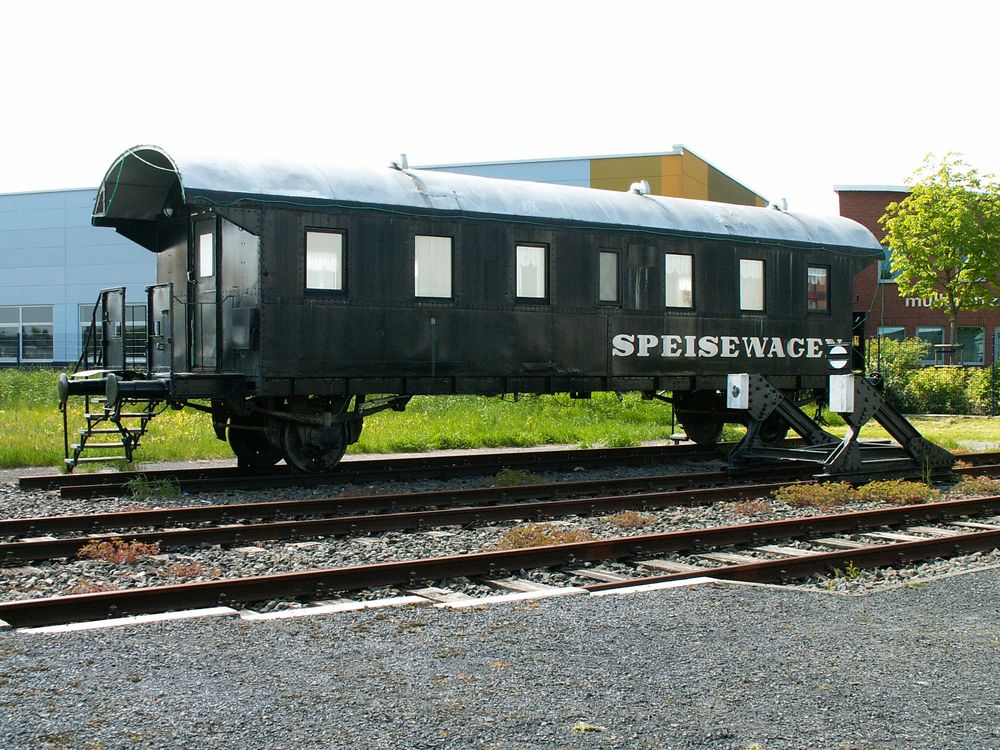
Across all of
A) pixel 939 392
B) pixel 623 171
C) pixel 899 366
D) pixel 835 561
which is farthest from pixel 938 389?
pixel 835 561

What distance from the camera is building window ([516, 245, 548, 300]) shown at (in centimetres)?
1420

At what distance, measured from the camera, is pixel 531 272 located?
14297mm

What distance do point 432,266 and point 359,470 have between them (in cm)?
282

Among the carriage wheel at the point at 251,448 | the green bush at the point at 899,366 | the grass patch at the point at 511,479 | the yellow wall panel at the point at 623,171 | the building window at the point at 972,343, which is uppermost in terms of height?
the yellow wall panel at the point at 623,171

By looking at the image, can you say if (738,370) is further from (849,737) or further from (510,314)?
(849,737)

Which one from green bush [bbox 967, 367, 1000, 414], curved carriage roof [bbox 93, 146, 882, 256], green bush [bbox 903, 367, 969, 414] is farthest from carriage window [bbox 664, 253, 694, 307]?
green bush [bbox 967, 367, 1000, 414]

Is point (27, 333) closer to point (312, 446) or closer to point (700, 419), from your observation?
point (700, 419)

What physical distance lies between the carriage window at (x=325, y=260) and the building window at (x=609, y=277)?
3.77 metres

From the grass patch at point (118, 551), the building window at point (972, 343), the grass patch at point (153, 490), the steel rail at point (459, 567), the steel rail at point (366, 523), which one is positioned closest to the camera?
the steel rail at point (459, 567)

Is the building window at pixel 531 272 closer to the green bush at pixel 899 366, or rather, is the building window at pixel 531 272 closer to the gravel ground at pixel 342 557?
the gravel ground at pixel 342 557

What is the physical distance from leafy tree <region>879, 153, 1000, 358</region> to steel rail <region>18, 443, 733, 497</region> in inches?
940

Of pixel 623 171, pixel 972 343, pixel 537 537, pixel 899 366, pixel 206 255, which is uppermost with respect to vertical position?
pixel 623 171

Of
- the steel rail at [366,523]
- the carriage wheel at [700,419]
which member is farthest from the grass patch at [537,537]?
the carriage wheel at [700,419]

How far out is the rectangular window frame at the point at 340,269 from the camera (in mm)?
12719
